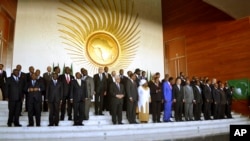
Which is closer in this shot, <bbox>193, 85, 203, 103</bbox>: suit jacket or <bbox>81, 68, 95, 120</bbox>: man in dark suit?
<bbox>81, 68, 95, 120</bbox>: man in dark suit

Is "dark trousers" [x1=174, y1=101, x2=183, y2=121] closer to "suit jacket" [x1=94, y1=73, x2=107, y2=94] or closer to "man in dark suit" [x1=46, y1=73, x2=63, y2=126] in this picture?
"suit jacket" [x1=94, y1=73, x2=107, y2=94]

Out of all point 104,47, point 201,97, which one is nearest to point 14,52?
point 104,47

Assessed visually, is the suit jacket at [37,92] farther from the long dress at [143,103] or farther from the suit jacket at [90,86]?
the long dress at [143,103]

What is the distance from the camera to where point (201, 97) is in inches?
322

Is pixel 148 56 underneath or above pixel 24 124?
above

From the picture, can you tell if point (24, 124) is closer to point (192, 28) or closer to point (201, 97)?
point (201, 97)

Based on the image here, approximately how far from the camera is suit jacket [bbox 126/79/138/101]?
694 centimetres

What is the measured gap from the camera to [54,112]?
6.15 m

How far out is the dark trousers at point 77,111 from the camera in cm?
633

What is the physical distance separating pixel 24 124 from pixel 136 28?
8216 millimetres

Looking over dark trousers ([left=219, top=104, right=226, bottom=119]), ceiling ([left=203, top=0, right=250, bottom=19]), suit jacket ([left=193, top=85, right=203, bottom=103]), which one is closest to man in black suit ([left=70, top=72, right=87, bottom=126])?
suit jacket ([left=193, top=85, right=203, bottom=103])

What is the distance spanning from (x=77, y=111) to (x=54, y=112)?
1.76 feet

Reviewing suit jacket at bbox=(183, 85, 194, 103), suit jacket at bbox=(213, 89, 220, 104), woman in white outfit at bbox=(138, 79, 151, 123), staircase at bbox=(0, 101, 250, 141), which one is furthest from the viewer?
suit jacket at bbox=(213, 89, 220, 104)

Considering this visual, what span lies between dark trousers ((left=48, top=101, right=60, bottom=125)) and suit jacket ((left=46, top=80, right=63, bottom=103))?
9 cm
